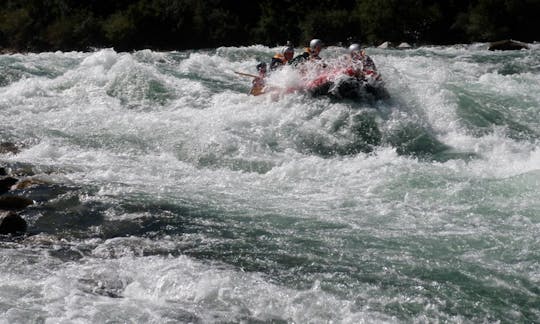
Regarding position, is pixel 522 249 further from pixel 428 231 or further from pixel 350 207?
pixel 350 207

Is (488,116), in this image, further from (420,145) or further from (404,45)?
(404,45)

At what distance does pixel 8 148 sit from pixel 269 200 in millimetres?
4546

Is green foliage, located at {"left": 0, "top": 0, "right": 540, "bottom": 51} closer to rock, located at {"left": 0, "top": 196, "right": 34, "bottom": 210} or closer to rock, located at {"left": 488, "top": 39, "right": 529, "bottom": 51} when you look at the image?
rock, located at {"left": 488, "top": 39, "right": 529, "bottom": 51}

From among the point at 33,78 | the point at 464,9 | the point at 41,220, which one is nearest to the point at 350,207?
the point at 41,220

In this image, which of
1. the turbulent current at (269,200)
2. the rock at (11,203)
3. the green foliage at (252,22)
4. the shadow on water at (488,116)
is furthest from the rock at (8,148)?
the green foliage at (252,22)

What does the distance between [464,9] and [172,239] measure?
2587 cm

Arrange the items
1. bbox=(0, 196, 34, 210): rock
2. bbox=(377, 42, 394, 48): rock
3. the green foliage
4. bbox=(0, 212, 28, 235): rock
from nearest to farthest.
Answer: bbox=(0, 212, 28, 235): rock → bbox=(0, 196, 34, 210): rock → bbox=(377, 42, 394, 48): rock → the green foliage

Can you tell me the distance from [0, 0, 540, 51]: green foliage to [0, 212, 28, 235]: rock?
22.2m

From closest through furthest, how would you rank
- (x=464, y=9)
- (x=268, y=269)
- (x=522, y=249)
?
1. (x=268, y=269)
2. (x=522, y=249)
3. (x=464, y=9)

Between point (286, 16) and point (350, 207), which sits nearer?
point (350, 207)

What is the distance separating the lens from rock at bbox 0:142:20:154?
1002 centimetres

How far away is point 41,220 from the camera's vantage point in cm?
704

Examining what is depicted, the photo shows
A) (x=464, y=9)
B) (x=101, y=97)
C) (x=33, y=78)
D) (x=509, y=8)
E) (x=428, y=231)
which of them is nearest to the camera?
(x=428, y=231)

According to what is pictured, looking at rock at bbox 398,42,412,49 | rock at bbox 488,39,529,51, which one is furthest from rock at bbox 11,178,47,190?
rock at bbox 398,42,412,49
